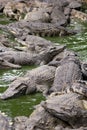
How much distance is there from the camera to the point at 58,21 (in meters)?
18.8

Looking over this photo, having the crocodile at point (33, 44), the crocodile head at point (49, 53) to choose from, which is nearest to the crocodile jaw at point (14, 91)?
the crocodile head at point (49, 53)

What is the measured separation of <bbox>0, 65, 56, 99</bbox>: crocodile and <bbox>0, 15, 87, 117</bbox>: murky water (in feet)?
0.44

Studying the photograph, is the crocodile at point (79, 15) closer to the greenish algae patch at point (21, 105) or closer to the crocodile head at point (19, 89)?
the crocodile head at point (19, 89)

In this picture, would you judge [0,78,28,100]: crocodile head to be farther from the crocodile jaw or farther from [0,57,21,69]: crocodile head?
[0,57,21,69]: crocodile head

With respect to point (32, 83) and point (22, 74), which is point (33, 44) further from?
point (32, 83)

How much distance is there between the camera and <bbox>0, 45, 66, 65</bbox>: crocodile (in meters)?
11.8

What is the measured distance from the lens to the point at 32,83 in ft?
30.5

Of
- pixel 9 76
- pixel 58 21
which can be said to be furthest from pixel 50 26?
pixel 9 76

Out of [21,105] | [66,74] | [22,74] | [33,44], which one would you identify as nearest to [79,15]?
[33,44]

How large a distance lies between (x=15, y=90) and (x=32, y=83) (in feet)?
1.72

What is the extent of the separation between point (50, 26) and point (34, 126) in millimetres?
10407

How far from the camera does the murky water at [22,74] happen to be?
831cm

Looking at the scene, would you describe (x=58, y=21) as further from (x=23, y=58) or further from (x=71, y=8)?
(x=23, y=58)

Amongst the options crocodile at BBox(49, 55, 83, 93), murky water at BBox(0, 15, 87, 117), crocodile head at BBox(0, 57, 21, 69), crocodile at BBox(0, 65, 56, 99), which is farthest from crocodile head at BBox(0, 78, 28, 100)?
crocodile head at BBox(0, 57, 21, 69)
